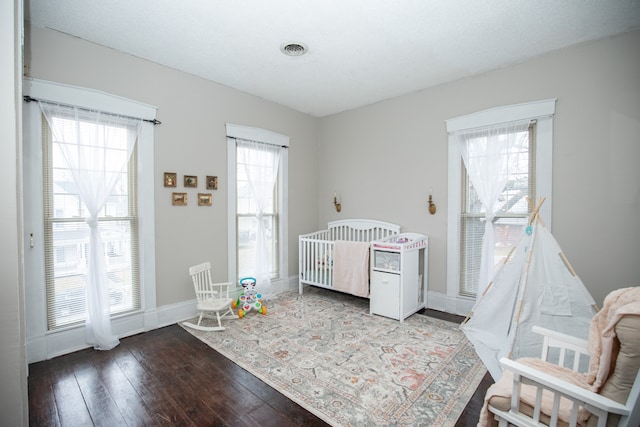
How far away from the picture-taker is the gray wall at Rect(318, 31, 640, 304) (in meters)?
2.54

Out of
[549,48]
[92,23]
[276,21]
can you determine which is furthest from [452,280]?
[92,23]

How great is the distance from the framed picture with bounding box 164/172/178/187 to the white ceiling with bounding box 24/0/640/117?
1140mm

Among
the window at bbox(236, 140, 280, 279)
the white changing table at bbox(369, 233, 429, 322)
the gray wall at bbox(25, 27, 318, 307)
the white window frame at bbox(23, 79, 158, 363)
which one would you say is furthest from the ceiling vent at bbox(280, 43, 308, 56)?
the white changing table at bbox(369, 233, 429, 322)

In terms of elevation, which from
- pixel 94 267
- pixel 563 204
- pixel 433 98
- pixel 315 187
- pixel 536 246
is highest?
pixel 433 98

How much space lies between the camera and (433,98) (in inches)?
142

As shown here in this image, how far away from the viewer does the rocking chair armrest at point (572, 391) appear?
109 cm

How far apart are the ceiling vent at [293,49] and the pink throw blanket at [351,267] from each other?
218 cm

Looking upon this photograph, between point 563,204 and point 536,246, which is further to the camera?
point 563,204

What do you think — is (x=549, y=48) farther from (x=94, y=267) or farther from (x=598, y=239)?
(x=94, y=267)

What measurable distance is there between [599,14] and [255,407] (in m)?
3.79

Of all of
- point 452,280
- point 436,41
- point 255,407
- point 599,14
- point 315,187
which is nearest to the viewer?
point 255,407

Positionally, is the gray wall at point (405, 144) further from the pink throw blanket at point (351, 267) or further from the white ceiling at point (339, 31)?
the pink throw blanket at point (351, 267)

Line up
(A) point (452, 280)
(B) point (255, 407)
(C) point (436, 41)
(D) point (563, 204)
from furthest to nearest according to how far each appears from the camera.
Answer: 1. (A) point (452, 280)
2. (D) point (563, 204)
3. (C) point (436, 41)
4. (B) point (255, 407)

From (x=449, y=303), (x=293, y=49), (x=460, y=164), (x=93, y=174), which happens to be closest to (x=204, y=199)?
(x=93, y=174)
